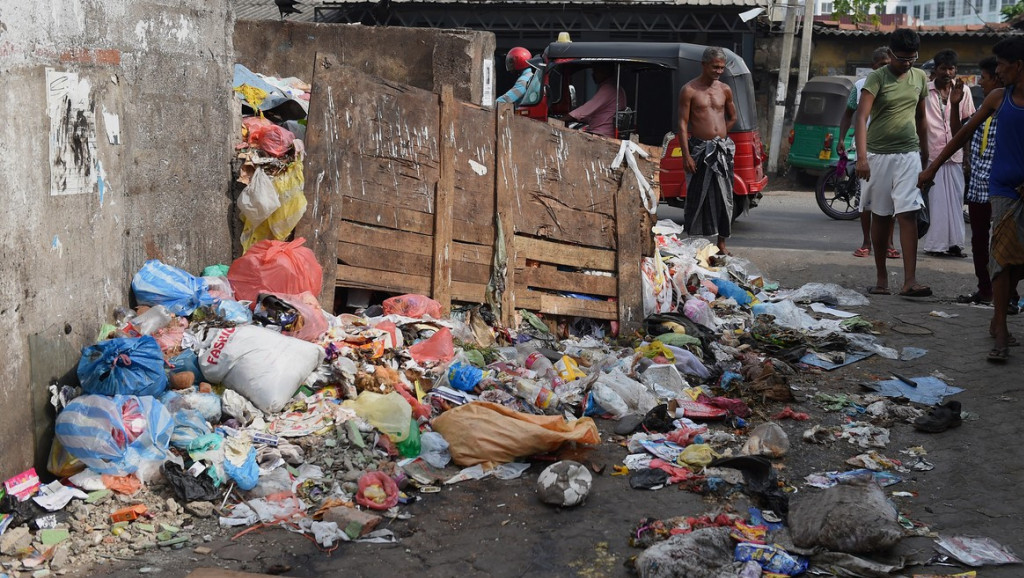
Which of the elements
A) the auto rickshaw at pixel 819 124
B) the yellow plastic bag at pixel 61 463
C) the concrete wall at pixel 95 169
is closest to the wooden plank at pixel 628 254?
the concrete wall at pixel 95 169

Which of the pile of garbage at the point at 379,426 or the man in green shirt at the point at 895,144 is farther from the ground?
the man in green shirt at the point at 895,144

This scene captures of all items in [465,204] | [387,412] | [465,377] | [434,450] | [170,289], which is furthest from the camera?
[465,204]

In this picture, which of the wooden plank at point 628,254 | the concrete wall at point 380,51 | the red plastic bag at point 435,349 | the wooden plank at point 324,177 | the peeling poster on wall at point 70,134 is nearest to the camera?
the peeling poster on wall at point 70,134

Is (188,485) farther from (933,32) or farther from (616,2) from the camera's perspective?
(933,32)

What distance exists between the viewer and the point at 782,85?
18.9 meters

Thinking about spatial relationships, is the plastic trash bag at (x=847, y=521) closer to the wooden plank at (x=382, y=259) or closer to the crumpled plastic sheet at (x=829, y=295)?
the wooden plank at (x=382, y=259)

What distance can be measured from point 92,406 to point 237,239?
189cm

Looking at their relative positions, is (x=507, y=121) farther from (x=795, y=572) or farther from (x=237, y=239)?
(x=795, y=572)

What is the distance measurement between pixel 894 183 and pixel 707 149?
4.83ft

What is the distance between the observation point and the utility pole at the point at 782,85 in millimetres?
18875

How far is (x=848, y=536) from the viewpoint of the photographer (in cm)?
314

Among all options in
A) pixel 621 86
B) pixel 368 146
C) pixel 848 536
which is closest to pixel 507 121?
pixel 368 146

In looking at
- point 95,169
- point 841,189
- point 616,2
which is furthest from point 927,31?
point 95,169

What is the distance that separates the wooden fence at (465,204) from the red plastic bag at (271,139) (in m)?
0.15
